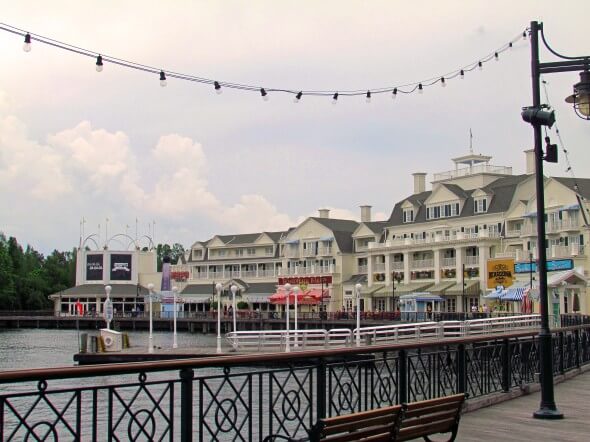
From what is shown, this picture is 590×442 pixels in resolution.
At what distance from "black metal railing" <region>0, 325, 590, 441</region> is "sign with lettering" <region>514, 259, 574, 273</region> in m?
38.3

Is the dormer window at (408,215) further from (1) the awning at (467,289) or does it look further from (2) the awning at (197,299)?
(2) the awning at (197,299)

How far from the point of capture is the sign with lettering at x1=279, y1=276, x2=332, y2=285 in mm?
94938

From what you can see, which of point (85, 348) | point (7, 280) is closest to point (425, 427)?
point (85, 348)

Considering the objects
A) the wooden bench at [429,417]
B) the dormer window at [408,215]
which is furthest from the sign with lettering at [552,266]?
the wooden bench at [429,417]

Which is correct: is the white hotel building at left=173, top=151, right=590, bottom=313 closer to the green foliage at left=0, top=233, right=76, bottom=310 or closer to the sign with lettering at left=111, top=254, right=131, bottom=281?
the sign with lettering at left=111, top=254, right=131, bottom=281

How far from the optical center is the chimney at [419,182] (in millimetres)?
92312

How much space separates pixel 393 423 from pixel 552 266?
2296 inches

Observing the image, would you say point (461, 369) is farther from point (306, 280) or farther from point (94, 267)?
point (94, 267)

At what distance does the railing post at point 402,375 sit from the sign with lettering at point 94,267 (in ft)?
367

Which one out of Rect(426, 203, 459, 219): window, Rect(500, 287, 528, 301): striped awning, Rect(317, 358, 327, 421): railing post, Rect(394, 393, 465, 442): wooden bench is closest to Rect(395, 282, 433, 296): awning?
Rect(426, 203, 459, 219): window

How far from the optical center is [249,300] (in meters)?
103

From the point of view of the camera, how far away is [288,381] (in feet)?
40.7

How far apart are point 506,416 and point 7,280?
394 ft

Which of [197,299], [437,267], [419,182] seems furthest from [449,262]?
[197,299]
